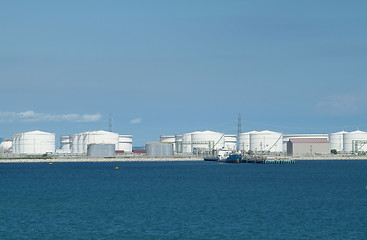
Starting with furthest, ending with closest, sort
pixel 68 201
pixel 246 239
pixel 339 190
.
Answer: pixel 339 190 < pixel 68 201 < pixel 246 239

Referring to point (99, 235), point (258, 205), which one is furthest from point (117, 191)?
point (99, 235)

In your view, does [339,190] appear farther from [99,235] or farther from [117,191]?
[99,235]

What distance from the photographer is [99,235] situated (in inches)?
1590

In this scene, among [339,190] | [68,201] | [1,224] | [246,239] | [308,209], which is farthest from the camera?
[339,190]

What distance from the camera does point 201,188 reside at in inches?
3110

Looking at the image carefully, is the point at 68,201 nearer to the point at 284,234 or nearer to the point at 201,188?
the point at 201,188

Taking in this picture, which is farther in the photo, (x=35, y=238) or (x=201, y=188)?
(x=201, y=188)

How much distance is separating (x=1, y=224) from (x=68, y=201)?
58.9ft

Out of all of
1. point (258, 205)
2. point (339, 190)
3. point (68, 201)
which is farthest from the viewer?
point (339, 190)

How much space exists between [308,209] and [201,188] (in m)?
27.3

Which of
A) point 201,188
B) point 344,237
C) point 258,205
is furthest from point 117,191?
point 344,237

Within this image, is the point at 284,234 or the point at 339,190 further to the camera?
the point at 339,190

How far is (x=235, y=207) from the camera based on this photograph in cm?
5516

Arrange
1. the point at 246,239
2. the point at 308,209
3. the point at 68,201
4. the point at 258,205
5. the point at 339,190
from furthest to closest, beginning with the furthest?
the point at 339,190 → the point at 68,201 → the point at 258,205 → the point at 308,209 → the point at 246,239
